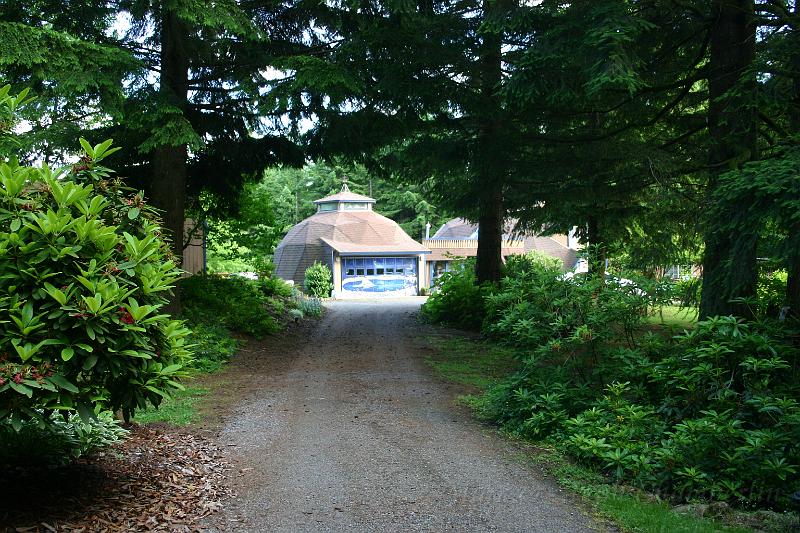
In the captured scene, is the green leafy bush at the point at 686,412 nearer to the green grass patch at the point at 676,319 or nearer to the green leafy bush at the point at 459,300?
the green grass patch at the point at 676,319

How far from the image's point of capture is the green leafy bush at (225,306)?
13609 mm

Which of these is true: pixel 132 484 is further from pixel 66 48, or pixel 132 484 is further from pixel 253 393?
pixel 66 48

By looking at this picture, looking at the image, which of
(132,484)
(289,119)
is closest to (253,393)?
(132,484)

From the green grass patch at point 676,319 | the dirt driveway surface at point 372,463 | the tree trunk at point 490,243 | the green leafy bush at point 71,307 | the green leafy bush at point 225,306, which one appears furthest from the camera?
the tree trunk at point 490,243

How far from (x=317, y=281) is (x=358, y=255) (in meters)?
4.10

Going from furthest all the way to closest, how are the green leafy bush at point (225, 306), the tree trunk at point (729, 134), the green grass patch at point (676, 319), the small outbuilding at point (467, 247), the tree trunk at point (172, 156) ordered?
the small outbuilding at point (467, 247) < the green leafy bush at point (225, 306) < the tree trunk at point (172, 156) < the green grass patch at point (676, 319) < the tree trunk at point (729, 134)

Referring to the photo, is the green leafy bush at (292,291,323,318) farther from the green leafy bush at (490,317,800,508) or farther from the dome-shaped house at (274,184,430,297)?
the dome-shaped house at (274,184,430,297)

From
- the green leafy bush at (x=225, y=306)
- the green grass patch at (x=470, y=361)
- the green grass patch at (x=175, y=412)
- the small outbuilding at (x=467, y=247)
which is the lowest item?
the green grass patch at (x=470, y=361)

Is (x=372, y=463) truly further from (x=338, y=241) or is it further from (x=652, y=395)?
(x=338, y=241)

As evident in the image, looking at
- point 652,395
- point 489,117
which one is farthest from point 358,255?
point 652,395

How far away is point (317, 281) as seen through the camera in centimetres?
3566

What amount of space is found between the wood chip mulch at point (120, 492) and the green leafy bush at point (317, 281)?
1153 inches

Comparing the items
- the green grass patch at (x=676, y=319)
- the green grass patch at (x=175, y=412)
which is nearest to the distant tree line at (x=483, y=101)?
the green grass patch at (x=676, y=319)

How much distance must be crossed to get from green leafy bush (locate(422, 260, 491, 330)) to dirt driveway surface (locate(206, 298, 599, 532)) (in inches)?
253
